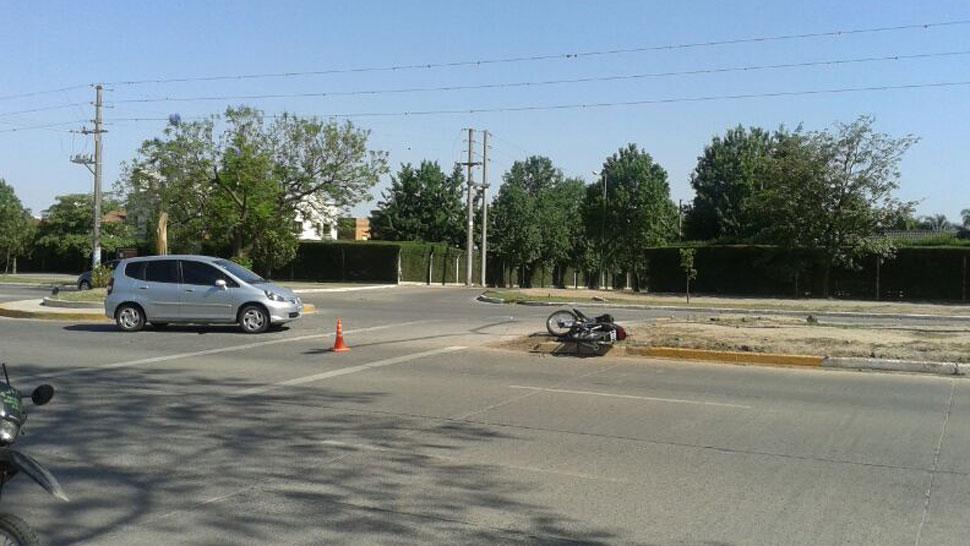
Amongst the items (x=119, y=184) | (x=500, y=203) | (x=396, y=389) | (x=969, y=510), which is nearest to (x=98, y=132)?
(x=119, y=184)

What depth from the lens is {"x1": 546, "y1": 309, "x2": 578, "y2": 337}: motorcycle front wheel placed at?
56.1ft

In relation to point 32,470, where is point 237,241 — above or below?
above

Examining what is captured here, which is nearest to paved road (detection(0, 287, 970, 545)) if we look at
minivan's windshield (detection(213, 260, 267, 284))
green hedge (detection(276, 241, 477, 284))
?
minivan's windshield (detection(213, 260, 267, 284))

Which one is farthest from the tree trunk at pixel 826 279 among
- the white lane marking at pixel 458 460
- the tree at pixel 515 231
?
the white lane marking at pixel 458 460

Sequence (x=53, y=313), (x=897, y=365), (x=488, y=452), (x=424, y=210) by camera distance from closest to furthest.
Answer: (x=488, y=452) → (x=897, y=365) → (x=53, y=313) → (x=424, y=210)

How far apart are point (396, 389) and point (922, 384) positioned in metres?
7.55

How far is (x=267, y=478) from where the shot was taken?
6895 mm

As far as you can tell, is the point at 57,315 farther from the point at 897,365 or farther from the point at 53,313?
the point at 897,365

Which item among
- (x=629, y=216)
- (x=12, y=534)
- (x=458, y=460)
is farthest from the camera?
(x=629, y=216)

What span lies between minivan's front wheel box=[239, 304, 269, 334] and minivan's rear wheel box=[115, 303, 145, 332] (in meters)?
2.20

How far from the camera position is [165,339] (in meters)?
17.2

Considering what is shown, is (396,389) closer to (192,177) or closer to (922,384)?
(922,384)

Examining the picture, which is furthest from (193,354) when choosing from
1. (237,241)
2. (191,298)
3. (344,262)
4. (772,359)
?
(344,262)

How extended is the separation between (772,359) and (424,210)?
197 feet
